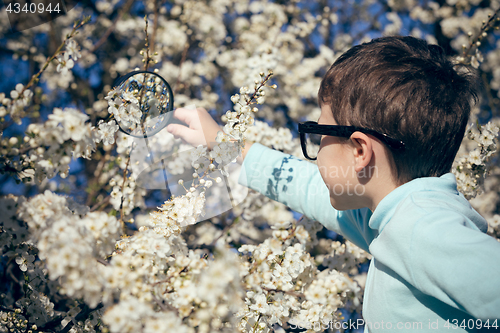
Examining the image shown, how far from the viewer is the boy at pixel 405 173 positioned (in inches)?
37.0

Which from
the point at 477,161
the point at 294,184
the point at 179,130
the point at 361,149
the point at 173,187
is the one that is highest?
the point at 361,149

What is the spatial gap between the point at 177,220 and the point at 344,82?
959 millimetres

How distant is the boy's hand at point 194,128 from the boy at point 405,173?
1.80 feet

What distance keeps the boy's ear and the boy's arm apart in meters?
0.50

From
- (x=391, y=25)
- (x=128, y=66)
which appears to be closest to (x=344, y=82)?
(x=128, y=66)

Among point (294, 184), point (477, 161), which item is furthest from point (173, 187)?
point (477, 161)

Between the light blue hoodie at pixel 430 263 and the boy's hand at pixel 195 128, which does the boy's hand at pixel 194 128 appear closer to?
the boy's hand at pixel 195 128

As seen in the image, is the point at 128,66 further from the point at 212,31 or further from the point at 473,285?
the point at 473,285

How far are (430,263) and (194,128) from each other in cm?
130

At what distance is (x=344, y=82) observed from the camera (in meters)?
1.33

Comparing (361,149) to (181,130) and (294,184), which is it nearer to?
(294,184)

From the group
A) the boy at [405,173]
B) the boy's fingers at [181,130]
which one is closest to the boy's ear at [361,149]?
the boy at [405,173]

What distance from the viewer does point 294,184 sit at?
1.81 m

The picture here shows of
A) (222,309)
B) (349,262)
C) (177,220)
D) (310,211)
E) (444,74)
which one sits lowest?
(349,262)
